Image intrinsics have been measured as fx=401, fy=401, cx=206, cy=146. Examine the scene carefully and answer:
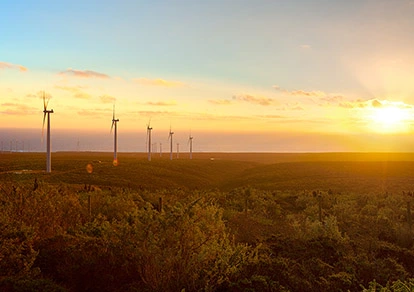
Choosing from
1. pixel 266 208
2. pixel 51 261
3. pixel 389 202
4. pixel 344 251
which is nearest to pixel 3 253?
pixel 51 261

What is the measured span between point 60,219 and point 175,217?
7645 millimetres

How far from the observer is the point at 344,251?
1588 centimetres

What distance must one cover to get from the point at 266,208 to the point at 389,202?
9345 millimetres

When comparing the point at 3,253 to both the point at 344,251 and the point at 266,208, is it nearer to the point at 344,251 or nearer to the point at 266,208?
the point at 344,251

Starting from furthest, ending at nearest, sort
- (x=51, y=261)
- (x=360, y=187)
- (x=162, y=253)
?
(x=360, y=187)
(x=51, y=261)
(x=162, y=253)

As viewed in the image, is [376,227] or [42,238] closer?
[42,238]

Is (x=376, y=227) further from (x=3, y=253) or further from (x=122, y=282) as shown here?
(x=3, y=253)

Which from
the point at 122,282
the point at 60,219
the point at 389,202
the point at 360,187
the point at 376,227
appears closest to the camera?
the point at 122,282

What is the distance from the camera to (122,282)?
39.8 ft

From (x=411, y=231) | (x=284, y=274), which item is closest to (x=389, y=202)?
(x=411, y=231)

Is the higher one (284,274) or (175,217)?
(175,217)

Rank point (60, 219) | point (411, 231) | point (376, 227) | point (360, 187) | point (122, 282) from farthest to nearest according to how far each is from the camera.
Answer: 1. point (360, 187)
2. point (376, 227)
3. point (411, 231)
4. point (60, 219)
5. point (122, 282)

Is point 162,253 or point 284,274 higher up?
point 162,253

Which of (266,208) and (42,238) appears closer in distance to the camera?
(42,238)
